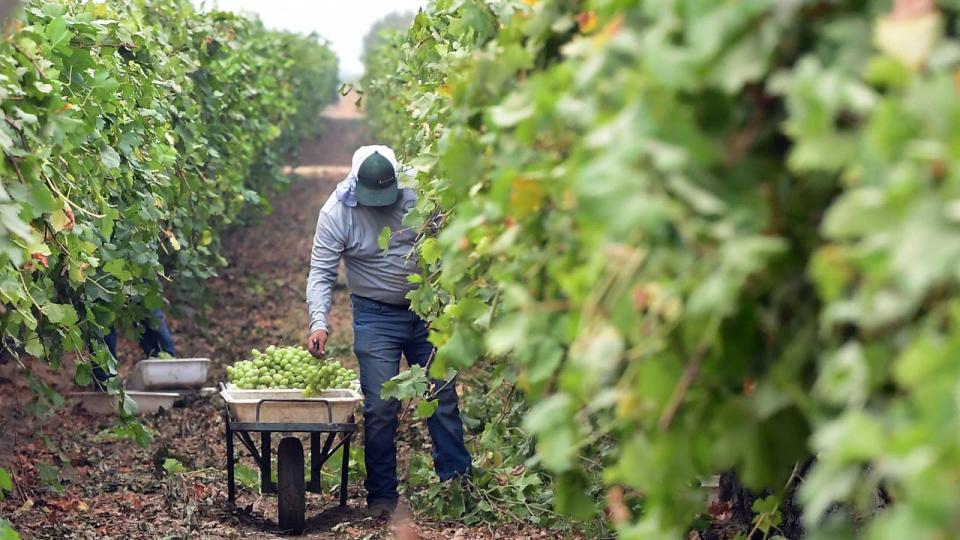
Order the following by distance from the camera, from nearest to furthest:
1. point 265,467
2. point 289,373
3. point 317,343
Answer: point 289,373, point 317,343, point 265,467

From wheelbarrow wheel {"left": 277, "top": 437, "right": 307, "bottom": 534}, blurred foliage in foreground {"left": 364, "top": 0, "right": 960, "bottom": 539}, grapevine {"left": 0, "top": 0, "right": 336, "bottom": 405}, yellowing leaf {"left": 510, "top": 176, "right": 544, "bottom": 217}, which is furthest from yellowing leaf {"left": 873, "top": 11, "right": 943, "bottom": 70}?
wheelbarrow wheel {"left": 277, "top": 437, "right": 307, "bottom": 534}

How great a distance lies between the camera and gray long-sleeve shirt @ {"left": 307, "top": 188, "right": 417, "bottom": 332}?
6.88 meters

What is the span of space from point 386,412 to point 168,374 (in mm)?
3330

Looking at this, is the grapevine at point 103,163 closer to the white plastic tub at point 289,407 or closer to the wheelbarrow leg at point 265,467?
the white plastic tub at point 289,407

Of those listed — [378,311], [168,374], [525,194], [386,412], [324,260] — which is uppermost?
[525,194]

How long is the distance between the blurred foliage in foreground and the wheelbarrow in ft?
12.4

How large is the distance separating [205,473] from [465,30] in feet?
14.3

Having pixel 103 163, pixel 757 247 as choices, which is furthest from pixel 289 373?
pixel 757 247

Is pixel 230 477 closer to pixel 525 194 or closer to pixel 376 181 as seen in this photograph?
pixel 376 181

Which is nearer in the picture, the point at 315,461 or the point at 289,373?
the point at 289,373

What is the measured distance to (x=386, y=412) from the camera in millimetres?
6789

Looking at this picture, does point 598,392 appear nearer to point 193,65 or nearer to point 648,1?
point 648,1

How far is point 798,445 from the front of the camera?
212 cm

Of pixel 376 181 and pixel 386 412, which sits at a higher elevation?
pixel 376 181
